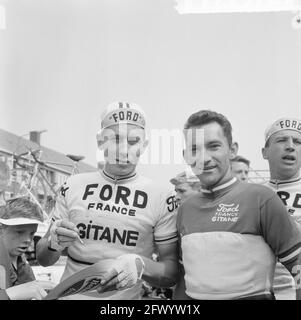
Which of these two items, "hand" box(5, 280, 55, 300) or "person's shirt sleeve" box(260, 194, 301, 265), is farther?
"hand" box(5, 280, 55, 300)

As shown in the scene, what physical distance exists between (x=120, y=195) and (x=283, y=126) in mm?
599

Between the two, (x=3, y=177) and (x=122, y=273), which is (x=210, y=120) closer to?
(x=122, y=273)

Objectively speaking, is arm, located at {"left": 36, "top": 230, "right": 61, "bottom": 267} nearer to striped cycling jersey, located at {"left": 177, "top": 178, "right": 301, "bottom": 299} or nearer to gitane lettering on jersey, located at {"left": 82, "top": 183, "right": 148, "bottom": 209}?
gitane lettering on jersey, located at {"left": 82, "top": 183, "right": 148, "bottom": 209}

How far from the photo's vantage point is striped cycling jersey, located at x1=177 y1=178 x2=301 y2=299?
1131 mm

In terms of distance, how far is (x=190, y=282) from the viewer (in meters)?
1.22

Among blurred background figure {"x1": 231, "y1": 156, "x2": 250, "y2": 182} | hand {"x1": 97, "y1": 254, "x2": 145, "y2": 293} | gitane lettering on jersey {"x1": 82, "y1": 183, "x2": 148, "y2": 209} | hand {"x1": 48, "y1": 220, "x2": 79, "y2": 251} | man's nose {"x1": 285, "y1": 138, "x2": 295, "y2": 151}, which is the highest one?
man's nose {"x1": 285, "y1": 138, "x2": 295, "y2": 151}

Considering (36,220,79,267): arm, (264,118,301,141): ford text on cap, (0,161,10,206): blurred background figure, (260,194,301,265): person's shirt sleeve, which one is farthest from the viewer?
(0,161,10,206): blurred background figure

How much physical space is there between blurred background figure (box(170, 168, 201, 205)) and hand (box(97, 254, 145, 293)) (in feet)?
A: 0.80

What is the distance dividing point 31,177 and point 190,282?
79 cm

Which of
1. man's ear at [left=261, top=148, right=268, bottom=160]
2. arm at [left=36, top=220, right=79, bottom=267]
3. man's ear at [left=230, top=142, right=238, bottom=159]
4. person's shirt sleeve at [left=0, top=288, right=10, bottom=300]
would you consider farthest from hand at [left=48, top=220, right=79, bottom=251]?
man's ear at [left=261, top=148, right=268, bottom=160]

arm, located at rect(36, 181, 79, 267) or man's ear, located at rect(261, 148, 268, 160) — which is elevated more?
man's ear, located at rect(261, 148, 268, 160)

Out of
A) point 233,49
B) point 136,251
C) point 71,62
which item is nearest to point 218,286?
point 136,251

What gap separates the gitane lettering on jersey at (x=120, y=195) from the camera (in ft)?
4.25
